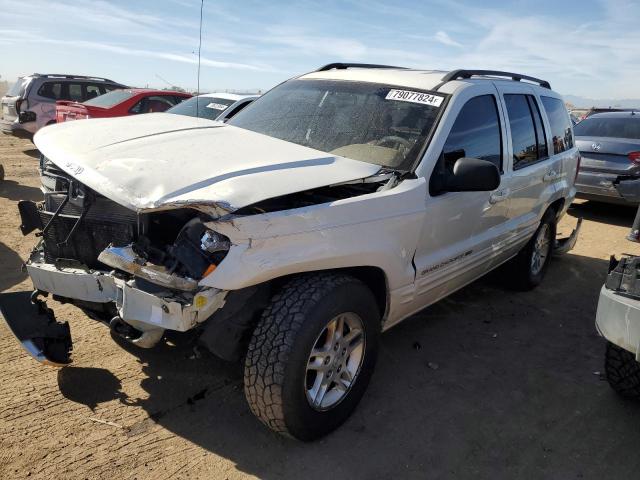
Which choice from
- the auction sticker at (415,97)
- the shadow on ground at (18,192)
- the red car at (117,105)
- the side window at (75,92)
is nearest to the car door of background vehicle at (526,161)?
the auction sticker at (415,97)

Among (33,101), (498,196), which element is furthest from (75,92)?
(498,196)

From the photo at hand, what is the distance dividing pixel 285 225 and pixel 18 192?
284 inches

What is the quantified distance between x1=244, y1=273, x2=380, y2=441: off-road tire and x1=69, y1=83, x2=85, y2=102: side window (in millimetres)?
11806

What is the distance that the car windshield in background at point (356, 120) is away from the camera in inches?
126

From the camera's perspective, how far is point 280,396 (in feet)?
7.84

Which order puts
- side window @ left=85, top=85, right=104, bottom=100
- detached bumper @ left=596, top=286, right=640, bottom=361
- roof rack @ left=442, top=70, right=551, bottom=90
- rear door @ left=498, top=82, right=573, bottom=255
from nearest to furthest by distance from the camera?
detached bumper @ left=596, top=286, right=640, bottom=361
roof rack @ left=442, top=70, right=551, bottom=90
rear door @ left=498, top=82, right=573, bottom=255
side window @ left=85, top=85, right=104, bottom=100

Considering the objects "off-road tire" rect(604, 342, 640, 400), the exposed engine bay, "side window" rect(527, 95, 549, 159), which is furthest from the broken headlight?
"side window" rect(527, 95, 549, 159)

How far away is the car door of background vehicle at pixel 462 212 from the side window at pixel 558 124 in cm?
134

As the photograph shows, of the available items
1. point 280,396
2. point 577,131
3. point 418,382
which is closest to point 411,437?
point 418,382

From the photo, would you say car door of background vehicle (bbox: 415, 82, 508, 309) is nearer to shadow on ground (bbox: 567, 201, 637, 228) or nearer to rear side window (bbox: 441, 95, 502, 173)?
rear side window (bbox: 441, 95, 502, 173)

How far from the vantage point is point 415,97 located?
3404 millimetres

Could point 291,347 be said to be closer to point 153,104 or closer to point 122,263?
point 122,263

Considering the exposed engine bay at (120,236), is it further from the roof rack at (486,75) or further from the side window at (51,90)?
the side window at (51,90)

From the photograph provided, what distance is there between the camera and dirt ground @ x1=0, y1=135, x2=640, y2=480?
2.54m
